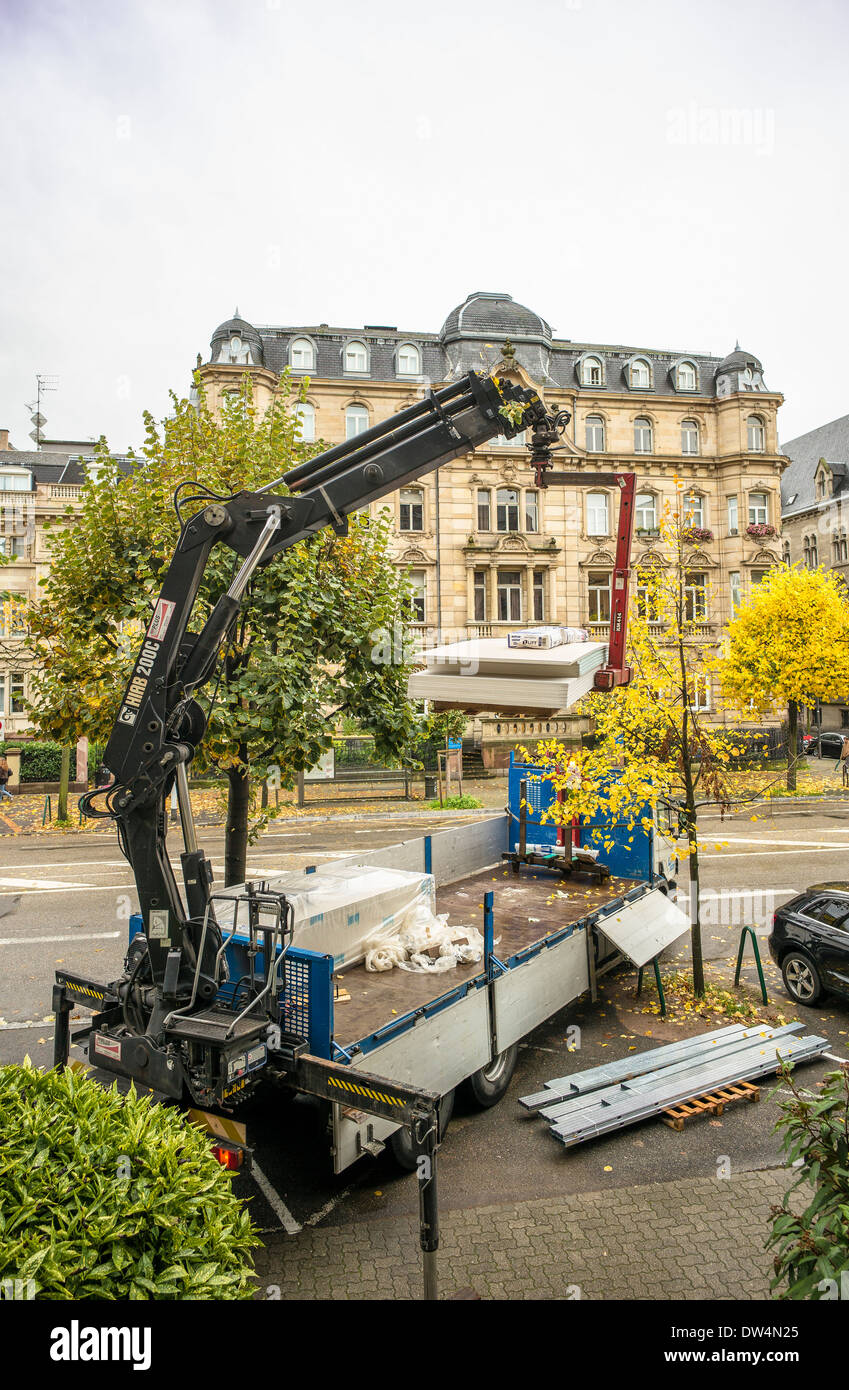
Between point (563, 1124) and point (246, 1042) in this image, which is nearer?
point (246, 1042)

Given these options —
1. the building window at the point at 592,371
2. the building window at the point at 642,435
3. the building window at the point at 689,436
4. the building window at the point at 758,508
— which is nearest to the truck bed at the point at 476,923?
the building window at the point at 642,435

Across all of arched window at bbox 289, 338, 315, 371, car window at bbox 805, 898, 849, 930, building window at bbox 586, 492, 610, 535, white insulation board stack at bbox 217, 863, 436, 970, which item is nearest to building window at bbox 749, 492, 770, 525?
building window at bbox 586, 492, 610, 535

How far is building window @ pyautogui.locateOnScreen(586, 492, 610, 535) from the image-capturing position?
1563 inches

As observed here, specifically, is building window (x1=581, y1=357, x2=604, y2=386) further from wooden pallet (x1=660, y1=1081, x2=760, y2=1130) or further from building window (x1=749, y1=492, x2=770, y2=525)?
wooden pallet (x1=660, y1=1081, x2=760, y2=1130)

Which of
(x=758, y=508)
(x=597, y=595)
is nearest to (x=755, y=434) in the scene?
(x=758, y=508)

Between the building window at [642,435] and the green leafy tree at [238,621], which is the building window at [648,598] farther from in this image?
the building window at [642,435]

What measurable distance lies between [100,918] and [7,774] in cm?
1701

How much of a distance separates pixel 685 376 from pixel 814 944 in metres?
38.6

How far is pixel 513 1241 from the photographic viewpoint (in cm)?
571

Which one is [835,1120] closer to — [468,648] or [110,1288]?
[110,1288]

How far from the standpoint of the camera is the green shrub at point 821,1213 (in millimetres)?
3416

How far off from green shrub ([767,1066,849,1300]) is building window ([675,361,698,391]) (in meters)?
43.3

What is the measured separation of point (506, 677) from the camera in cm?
824
